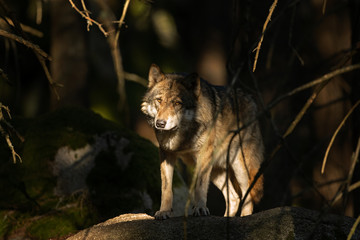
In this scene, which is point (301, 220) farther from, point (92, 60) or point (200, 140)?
point (92, 60)

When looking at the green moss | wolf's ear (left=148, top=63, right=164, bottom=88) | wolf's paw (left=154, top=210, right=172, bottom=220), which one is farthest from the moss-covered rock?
wolf's ear (left=148, top=63, right=164, bottom=88)

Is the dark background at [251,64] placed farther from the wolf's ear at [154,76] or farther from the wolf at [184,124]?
the wolf's ear at [154,76]

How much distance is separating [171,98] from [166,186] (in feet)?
3.73

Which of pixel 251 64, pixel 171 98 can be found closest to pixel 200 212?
pixel 171 98

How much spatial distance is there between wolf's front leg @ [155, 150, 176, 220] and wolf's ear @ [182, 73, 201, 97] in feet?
3.08

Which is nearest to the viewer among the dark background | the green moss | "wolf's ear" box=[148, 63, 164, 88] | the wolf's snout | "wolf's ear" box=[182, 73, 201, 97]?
the dark background

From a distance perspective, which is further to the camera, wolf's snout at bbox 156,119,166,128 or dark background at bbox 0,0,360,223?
wolf's snout at bbox 156,119,166,128

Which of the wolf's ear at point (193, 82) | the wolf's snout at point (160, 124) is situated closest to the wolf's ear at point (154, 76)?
the wolf's ear at point (193, 82)

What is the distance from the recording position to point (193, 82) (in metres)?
6.07

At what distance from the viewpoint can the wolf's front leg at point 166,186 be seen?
5.35 m

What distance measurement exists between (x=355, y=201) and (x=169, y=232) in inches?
121

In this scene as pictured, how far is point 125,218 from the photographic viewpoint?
5.51 metres

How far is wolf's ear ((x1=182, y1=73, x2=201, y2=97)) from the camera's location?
6023 millimetres

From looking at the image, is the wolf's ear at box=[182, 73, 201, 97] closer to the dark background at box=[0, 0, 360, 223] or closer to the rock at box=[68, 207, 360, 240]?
the dark background at box=[0, 0, 360, 223]
